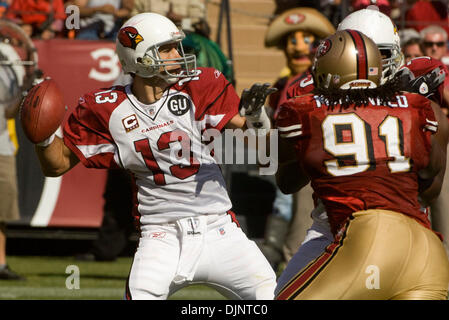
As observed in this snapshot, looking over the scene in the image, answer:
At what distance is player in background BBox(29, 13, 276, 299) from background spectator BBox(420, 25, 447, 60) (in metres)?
4.63

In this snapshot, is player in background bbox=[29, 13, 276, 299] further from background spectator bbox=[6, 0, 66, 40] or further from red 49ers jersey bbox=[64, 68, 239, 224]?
background spectator bbox=[6, 0, 66, 40]

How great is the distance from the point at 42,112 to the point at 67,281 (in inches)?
115

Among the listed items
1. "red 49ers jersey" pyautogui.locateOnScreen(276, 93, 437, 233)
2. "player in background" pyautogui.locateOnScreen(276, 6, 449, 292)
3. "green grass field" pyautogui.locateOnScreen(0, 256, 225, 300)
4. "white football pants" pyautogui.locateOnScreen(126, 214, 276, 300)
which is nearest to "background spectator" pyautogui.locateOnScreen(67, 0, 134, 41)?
"green grass field" pyautogui.locateOnScreen(0, 256, 225, 300)

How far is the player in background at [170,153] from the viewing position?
14.3 ft

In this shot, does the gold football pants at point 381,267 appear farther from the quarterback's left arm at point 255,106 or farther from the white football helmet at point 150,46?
the white football helmet at point 150,46

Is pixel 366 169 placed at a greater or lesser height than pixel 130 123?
lesser

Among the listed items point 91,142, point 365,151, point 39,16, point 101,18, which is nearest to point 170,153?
point 91,142

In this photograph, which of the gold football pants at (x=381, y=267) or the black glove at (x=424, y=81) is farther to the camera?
the black glove at (x=424, y=81)

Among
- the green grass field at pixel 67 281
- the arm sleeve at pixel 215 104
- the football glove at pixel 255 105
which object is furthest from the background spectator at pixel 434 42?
the football glove at pixel 255 105

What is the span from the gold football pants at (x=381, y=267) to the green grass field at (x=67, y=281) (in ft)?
11.3

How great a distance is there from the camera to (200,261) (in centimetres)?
432

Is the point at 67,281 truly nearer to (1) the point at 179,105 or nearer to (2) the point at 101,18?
(1) the point at 179,105

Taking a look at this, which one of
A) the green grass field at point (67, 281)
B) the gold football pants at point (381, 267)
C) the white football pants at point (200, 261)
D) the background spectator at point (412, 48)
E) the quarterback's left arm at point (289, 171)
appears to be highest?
the background spectator at point (412, 48)

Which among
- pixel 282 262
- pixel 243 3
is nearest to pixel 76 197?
pixel 282 262
